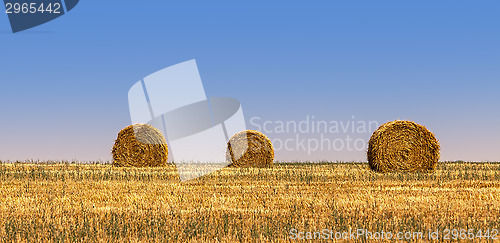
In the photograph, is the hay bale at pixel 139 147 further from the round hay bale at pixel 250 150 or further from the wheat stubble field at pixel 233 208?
the wheat stubble field at pixel 233 208

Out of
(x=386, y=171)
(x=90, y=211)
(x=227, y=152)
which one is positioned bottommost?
(x=90, y=211)

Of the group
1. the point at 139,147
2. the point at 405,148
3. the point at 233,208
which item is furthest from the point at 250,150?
the point at 233,208

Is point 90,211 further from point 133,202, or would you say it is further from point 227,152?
point 227,152

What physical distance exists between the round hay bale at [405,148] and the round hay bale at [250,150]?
620 cm

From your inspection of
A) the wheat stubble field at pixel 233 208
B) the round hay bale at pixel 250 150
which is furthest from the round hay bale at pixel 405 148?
the round hay bale at pixel 250 150

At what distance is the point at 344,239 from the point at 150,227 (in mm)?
2861

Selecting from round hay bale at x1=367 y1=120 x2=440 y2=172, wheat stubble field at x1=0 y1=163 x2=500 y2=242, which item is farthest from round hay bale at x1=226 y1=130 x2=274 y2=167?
wheat stubble field at x1=0 y1=163 x2=500 y2=242

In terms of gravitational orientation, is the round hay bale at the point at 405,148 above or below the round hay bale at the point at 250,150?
below

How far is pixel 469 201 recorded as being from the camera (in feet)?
38.4

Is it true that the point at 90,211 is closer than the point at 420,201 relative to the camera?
Yes

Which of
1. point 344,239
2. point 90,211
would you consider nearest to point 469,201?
point 344,239

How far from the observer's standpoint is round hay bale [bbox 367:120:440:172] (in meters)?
21.4

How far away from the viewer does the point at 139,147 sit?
2502cm

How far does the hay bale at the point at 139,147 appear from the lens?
2502 cm
